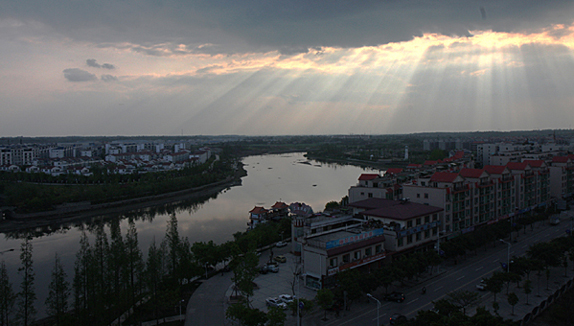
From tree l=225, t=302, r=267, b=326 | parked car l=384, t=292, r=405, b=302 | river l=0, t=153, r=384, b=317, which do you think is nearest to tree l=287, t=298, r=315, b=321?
tree l=225, t=302, r=267, b=326

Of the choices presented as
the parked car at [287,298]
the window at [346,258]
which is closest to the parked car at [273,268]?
the parked car at [287,298]

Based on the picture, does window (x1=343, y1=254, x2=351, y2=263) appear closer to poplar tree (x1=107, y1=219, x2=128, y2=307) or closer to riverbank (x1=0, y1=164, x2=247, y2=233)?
poplar tree (x1=107, y1=219, x2=128, y2=307)

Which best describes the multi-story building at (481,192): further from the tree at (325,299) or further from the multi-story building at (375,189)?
the tree at (325,299)

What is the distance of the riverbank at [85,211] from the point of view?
12.9m

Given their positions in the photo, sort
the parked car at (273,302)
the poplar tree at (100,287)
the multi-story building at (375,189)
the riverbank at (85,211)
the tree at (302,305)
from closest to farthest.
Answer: the tree at (302,305) → the poplar tree at (100,287) → the parked car at (273,302) → the multi-story building at (375,189) → the riverbank at (85,211)

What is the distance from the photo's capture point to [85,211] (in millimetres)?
14617

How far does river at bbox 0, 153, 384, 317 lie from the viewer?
901cm

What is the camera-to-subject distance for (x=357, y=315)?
537 cm

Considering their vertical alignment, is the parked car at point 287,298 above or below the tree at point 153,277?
below

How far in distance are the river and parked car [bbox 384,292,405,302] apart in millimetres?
5592

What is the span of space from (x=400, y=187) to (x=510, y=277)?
488 centimetres

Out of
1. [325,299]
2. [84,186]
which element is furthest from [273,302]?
[84,186]

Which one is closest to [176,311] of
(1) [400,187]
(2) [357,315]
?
(2) [357,315]

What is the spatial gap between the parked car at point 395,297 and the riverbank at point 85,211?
12257 millimetres
